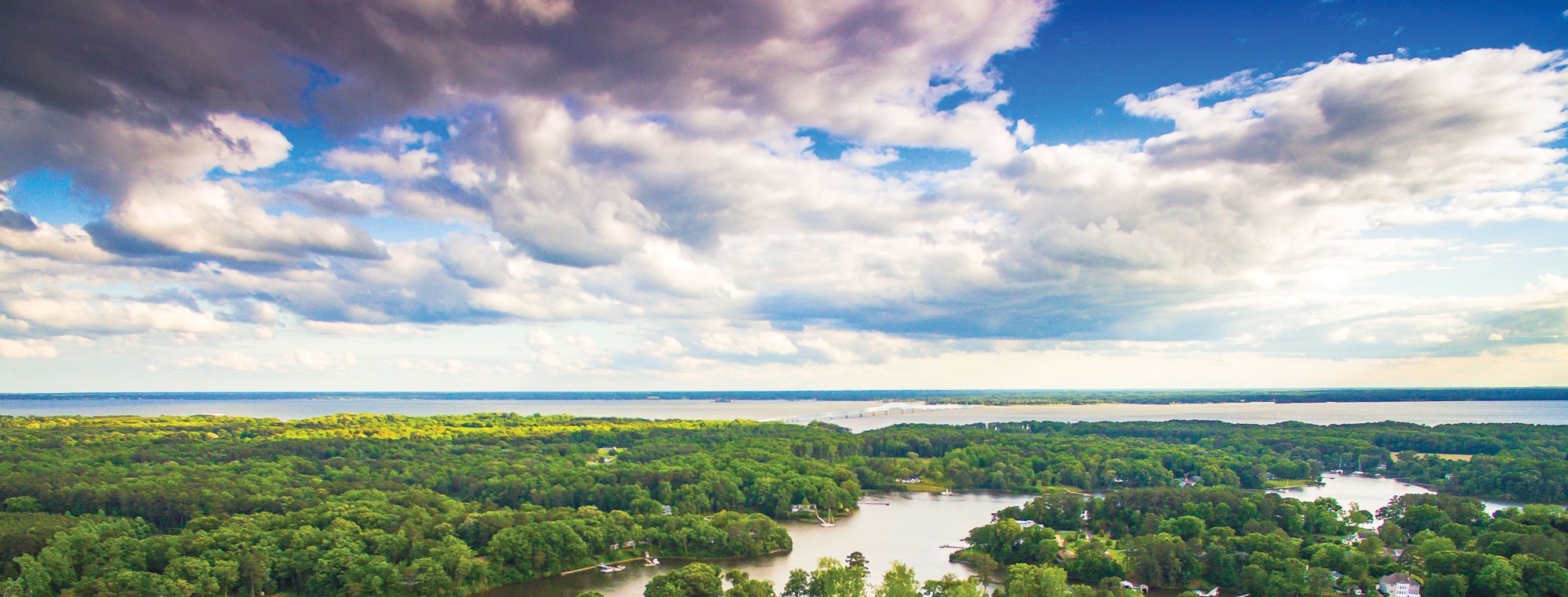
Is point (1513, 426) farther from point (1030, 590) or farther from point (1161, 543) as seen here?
point (1030, 590)

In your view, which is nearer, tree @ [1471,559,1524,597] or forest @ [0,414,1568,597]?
tree @ [1471,559,1524,597]

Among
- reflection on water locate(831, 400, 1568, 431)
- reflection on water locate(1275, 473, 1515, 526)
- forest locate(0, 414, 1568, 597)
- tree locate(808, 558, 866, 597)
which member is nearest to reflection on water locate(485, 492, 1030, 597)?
forest locate(0, 414, 1568, 597)

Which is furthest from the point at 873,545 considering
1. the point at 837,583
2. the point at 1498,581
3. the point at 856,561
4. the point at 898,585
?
the point at 1498,581

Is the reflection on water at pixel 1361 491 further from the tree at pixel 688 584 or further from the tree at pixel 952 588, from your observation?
the tree at pixel 688 584

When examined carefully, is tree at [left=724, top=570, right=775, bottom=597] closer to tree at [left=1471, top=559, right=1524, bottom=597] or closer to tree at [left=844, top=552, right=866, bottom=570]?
tree at [left=844, top=552, right=866, bottom=570]

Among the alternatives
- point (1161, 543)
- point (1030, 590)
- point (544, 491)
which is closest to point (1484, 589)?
point (1161, 543)

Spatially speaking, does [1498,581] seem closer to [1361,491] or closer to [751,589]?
[751,589]

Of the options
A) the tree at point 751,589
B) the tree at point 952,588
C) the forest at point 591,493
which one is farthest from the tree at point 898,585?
the tree at point 751,589

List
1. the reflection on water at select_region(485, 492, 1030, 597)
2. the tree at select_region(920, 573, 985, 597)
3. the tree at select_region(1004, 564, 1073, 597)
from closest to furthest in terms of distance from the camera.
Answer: the tree at select_region(920, 573, 985, 597)
the tree at select_region(1004, 564, 1073, 597)
the reflection on water at select_region(485, 492, 1030, 597)

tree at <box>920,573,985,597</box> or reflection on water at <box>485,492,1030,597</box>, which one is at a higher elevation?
tree at <box>920,573,985,597</box>
